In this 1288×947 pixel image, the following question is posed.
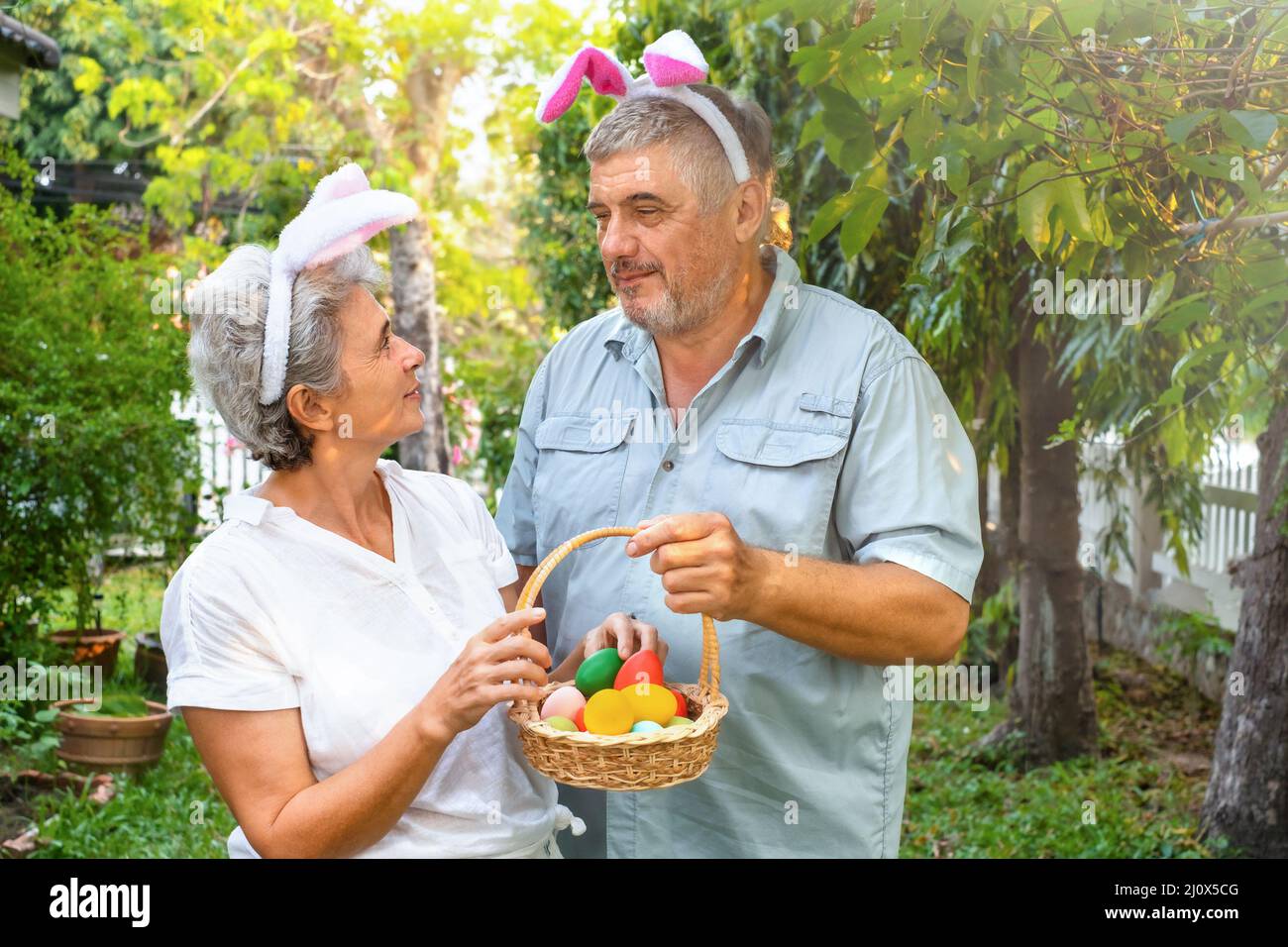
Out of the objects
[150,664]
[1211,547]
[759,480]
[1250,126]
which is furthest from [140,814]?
[1211,547]

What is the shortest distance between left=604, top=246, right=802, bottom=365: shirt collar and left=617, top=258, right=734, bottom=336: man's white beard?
4 centimetres

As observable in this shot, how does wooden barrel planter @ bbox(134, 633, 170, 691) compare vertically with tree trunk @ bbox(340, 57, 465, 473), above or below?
below

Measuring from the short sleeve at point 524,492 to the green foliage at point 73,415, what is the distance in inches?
149

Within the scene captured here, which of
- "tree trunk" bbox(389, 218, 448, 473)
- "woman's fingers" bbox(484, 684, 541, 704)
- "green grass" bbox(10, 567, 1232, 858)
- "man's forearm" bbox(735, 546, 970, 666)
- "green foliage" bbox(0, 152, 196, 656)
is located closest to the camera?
"woman's fingers" bbox(484, 684, 541, 704)

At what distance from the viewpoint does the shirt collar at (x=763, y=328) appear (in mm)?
2418

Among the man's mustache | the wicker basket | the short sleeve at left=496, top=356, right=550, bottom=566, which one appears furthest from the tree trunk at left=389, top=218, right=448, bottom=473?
the wicker basket

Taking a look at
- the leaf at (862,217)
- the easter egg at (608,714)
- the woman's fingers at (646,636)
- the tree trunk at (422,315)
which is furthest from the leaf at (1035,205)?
the tree trunk at (422,315)

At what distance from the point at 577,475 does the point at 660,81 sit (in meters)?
0.80

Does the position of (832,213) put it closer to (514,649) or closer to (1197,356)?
(1197,356)

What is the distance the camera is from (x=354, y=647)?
2.05 meters

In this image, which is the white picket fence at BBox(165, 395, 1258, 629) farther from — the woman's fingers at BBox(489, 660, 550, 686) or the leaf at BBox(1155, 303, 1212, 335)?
the woman's fingers at BBox(489, 660, 550, 686)

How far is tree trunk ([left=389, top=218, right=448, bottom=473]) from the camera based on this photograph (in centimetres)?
1005
